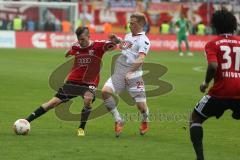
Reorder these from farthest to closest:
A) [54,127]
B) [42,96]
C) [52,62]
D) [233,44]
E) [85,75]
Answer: [52,62] < [42,96] < [54,127] < [85,75] < [233,44]

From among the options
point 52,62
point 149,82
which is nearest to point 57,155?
point 149,82

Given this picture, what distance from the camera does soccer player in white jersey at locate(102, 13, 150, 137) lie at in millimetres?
12836

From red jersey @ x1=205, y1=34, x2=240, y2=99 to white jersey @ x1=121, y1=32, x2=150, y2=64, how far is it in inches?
126

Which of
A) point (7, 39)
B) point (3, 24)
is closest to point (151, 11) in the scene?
point (3, 24)

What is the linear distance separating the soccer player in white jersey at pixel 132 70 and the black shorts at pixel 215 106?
293 cm

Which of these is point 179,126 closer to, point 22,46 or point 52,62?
point 52,62

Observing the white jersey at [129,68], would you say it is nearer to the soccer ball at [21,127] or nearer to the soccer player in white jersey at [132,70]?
the soccer player in white jersey at [132,70]

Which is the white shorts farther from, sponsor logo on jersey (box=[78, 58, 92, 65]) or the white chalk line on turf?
the white chalk line on turf

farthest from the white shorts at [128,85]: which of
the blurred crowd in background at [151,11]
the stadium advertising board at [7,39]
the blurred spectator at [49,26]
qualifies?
the blurred crowd in background at [151,11]

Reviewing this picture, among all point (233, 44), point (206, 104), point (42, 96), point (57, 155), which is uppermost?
point (233, 44)

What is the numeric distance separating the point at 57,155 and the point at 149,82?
22.6 feet

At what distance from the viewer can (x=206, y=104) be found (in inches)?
389

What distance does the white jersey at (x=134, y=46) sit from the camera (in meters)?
12.8

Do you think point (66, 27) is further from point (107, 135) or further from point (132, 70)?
point (132, 70)
